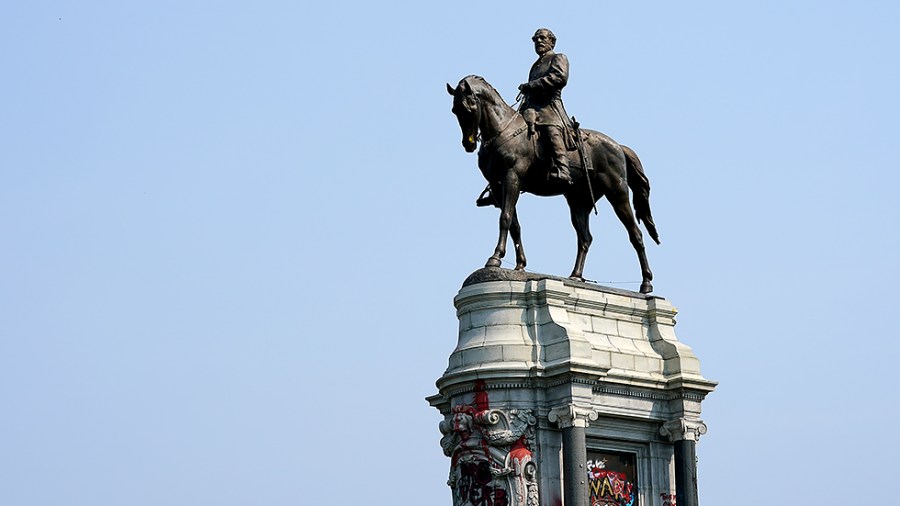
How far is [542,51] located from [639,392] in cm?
709

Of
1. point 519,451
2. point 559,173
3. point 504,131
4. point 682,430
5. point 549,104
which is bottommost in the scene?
point 519,451

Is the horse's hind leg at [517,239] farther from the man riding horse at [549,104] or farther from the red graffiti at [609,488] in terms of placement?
the red graffiti at [609,488]

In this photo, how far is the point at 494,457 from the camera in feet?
111

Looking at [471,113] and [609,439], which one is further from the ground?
[471,113]

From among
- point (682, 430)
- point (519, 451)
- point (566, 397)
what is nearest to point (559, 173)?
point (566, 397)

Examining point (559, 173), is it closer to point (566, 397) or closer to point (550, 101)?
point (550, 101)

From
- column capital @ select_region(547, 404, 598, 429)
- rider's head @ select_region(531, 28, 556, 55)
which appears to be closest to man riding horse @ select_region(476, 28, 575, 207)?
rider's head @ select_region(531, 28, 556, 55)

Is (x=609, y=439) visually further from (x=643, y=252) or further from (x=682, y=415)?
(x=643, y=252)

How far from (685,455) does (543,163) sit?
20.2 ft

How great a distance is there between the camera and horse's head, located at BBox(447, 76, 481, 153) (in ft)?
116

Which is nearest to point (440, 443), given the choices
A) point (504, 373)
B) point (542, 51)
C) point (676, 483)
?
point (504, 373)

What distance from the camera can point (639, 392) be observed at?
35500 mm

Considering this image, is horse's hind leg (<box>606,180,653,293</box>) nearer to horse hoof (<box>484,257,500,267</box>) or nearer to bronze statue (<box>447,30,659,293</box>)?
bronze statue (<box>447,30,659,293</box>)

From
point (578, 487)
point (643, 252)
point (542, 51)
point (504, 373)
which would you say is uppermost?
point (542, 51)
